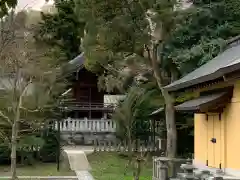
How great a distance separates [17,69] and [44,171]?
5974 mm

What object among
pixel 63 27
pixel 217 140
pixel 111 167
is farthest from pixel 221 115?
pixel 63 27

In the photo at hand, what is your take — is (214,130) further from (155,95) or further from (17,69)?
(155,95)

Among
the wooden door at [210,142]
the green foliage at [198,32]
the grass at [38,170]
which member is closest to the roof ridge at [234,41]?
the wooden door at [210,142]

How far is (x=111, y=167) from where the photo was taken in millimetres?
22297

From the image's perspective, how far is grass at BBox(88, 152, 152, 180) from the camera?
19.6 m

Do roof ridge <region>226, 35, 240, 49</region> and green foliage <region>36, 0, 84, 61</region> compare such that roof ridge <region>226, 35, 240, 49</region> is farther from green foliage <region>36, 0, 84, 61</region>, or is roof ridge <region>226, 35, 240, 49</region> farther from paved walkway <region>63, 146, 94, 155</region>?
green foliage <region>36, 0, 84, 61</region>

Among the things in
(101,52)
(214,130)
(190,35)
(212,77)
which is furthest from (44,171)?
(212,77)

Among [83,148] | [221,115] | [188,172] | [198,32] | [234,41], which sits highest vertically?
[198,32]

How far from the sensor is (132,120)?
2312 centimetres

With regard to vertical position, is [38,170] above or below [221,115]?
below

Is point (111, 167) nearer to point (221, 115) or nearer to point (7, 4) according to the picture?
point (221, 115)

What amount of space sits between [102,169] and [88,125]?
8.88 m

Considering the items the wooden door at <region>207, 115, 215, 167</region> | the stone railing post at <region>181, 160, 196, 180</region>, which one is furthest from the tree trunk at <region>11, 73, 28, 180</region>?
the wooden door at <region>207, 115, 215, 167</region>

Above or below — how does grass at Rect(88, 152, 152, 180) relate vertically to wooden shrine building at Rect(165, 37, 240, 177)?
below
